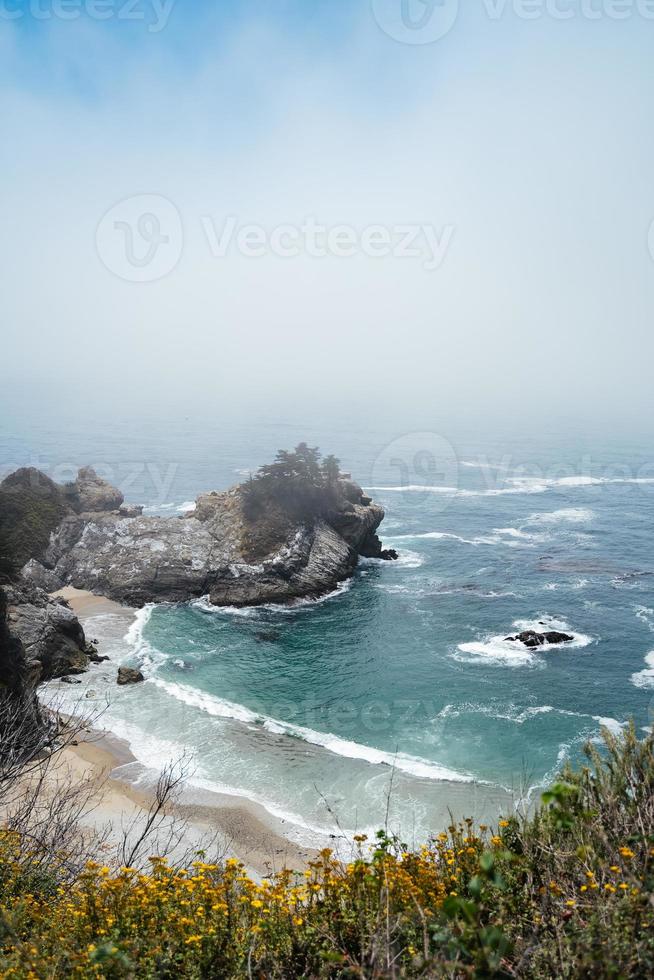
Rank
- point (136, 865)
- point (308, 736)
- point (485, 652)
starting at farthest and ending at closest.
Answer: point (485, 652) < point (308, 736) < point (136, 865)

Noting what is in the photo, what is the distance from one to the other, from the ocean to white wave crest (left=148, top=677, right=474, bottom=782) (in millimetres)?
100

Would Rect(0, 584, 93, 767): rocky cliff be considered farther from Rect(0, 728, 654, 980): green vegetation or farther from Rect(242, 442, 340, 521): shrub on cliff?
Answer: Rect(242, 442, 340, 521): shrub on cliff

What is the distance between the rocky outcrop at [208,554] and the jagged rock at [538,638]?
654 inches

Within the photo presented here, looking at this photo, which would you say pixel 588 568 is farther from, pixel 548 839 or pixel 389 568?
pixel 548 839

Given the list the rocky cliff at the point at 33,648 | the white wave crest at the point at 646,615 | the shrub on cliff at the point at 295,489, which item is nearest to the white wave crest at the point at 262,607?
the shrub on cliff at the point at 295,489

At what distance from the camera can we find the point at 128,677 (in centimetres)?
3394

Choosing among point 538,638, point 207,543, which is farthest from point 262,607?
point 538,638

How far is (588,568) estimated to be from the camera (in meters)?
53.8

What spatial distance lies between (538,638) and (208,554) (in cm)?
2707

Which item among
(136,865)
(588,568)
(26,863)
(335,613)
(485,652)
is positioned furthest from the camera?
(588,568)

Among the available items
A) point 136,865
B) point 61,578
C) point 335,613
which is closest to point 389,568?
point 335,613

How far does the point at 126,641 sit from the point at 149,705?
361 inches

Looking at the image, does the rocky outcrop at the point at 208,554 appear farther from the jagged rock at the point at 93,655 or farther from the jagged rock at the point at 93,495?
the jagged rock at the point at 93,655

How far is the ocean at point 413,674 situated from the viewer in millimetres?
25547
